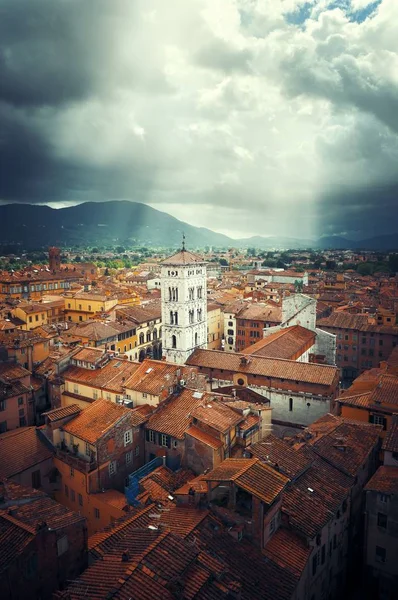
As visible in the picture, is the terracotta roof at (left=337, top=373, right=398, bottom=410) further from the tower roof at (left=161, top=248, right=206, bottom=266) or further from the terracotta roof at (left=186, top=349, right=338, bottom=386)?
the tower roof at (left=161, top=248, right=206, bottom=266)

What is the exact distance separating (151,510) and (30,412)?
25823 millimetres

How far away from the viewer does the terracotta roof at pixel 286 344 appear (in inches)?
2130

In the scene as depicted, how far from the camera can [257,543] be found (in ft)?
73.4

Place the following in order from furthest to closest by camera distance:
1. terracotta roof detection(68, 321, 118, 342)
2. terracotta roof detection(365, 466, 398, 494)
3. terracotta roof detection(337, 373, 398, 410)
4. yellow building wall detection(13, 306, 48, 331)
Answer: yellow building wall detection(13, 306, 48, 331)
terracotta roof detection(68, 321, 118, 342)
terracotta roof detection(337, 373, 398, 410)
terracotta roof detection(365, 466, 398, 494)

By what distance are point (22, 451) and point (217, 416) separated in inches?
628

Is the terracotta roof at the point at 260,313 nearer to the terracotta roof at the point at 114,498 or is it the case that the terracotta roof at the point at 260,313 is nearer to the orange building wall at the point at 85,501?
the terracotta roof at the point at 114,498

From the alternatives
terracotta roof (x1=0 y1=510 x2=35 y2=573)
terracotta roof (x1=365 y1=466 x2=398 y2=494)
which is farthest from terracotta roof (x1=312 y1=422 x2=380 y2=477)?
terracotta roof (x1=0 y1=510 x2=35 y2=573)

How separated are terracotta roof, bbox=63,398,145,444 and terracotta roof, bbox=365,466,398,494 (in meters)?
18.1

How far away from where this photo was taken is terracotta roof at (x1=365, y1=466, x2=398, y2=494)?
26.6 m

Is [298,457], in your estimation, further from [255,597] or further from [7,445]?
[7,445]

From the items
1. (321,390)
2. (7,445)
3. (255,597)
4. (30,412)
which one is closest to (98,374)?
(30,412)

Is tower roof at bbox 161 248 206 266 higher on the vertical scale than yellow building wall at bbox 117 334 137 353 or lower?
higher

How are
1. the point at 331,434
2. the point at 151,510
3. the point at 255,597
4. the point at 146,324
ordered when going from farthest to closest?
the point at 146,324 → the point at 331,434 → the point at 151,510 → the point at 255,597

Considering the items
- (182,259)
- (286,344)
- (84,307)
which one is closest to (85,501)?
(286,344)
